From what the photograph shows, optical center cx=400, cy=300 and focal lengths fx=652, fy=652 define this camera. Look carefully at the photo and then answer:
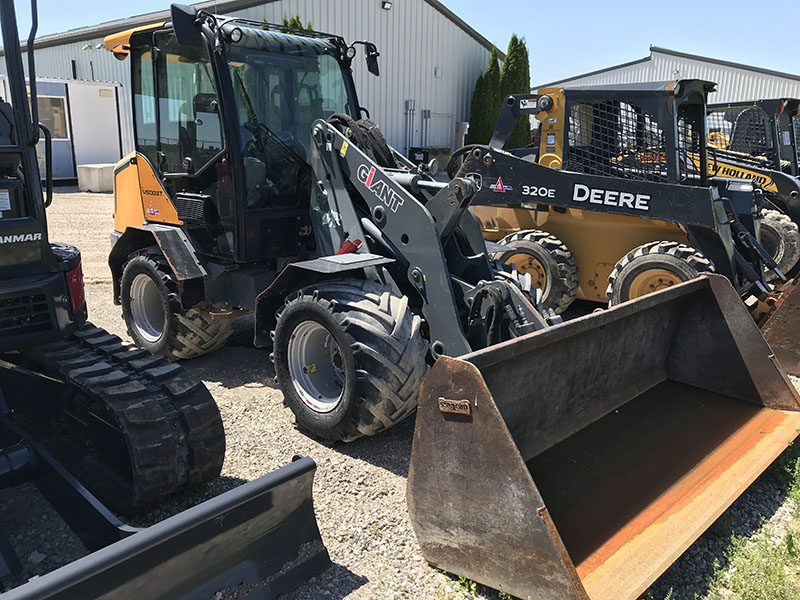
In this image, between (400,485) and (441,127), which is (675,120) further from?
(441,127)

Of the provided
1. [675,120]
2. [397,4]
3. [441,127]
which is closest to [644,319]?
[675,120]

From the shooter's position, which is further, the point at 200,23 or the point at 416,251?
the point at 200,23

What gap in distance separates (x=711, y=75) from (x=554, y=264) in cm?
2548

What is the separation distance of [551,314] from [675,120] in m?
2.97

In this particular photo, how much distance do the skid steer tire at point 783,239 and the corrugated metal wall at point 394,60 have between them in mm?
11468

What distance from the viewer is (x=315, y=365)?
4480 millimetres

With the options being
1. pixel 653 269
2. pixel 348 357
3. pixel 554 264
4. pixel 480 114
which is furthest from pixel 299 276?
pixel 480 114

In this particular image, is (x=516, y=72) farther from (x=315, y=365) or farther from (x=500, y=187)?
(x=315, y=365)

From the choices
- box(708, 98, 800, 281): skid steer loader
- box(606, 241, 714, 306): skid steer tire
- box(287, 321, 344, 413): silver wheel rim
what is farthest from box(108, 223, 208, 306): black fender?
box(708, 98, 800, 281): skid steer loader

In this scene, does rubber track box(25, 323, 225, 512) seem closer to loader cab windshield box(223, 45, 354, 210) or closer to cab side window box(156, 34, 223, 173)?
loader cab windshield box(223, 45, 354, 210)

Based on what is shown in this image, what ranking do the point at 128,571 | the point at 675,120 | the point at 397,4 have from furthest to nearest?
1. the point at 397,4
2. the point at 675,120
3. the point at 128,571

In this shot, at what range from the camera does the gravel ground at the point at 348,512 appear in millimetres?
2951

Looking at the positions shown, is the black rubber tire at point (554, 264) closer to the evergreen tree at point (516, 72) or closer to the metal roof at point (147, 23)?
the metal roof at point (147, 23)

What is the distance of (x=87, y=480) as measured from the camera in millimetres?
3354
